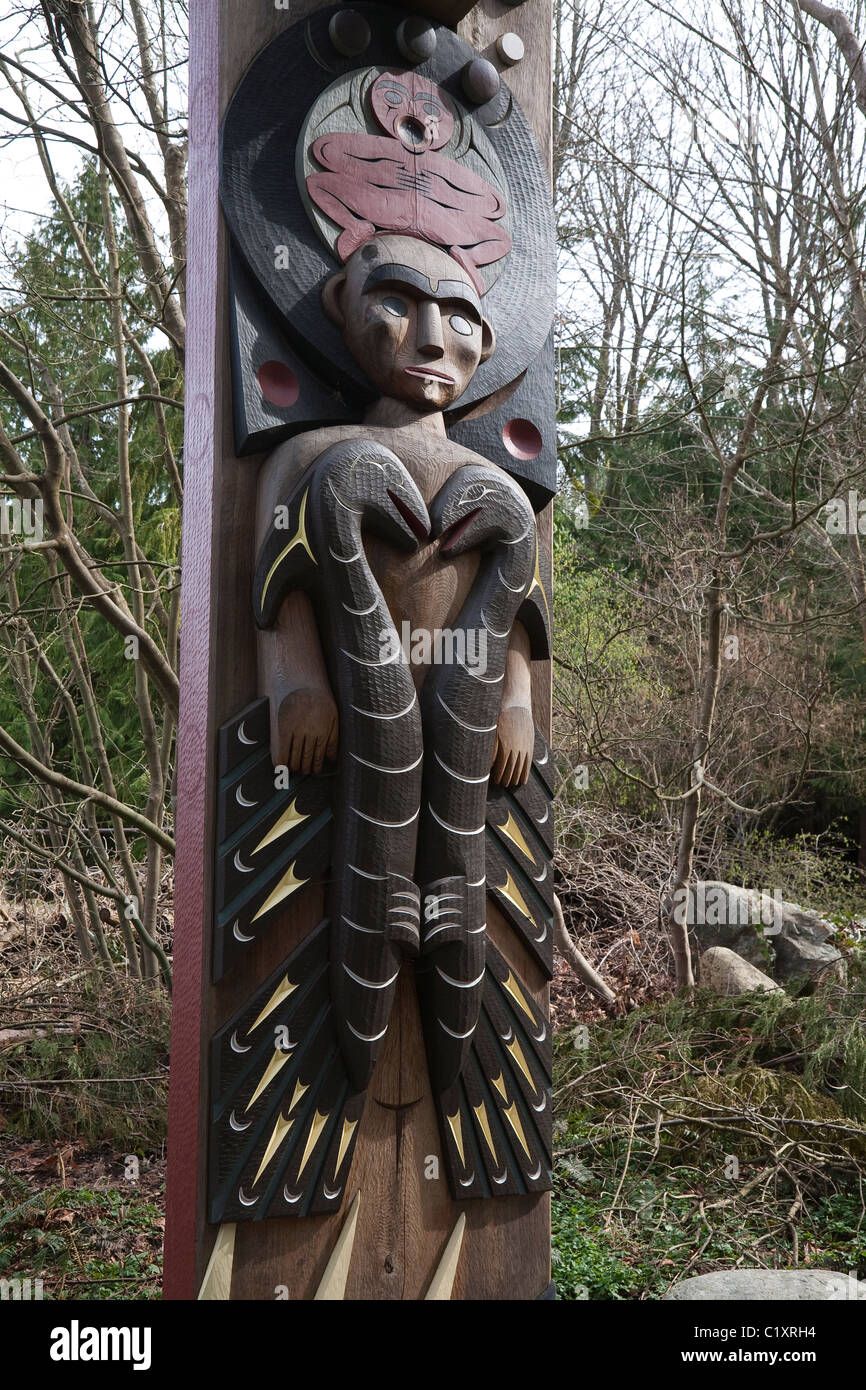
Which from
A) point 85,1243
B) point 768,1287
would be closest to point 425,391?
point 768,1287

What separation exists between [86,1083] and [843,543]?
22.5 feet

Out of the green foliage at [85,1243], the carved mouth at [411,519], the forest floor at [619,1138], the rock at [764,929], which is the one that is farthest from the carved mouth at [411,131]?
the rock at [764,929]

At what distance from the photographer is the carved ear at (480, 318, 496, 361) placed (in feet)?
8.35

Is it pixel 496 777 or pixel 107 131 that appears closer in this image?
pixel 496 777

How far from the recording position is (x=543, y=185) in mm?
2758

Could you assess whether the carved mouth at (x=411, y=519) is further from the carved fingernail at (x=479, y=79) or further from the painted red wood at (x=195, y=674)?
the carved fingernail at (x=479, y=79)

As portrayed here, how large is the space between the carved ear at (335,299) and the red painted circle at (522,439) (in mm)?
446

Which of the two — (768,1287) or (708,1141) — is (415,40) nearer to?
(768,1287)

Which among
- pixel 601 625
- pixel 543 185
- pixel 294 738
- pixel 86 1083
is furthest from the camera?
pixel 601 625

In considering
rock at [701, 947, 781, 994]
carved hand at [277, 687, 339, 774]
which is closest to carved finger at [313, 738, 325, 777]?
carved hand at [277, 687, 339, 774]

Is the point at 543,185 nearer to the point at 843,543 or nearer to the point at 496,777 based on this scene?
the point at 496,777

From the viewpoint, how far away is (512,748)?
8.14 feet

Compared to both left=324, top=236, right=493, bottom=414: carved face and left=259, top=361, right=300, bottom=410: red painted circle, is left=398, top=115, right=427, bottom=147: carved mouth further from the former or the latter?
left=259, top=361, right=300, bottom=410: red painted circle

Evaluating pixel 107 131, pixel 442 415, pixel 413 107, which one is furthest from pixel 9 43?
pixel 442 415
